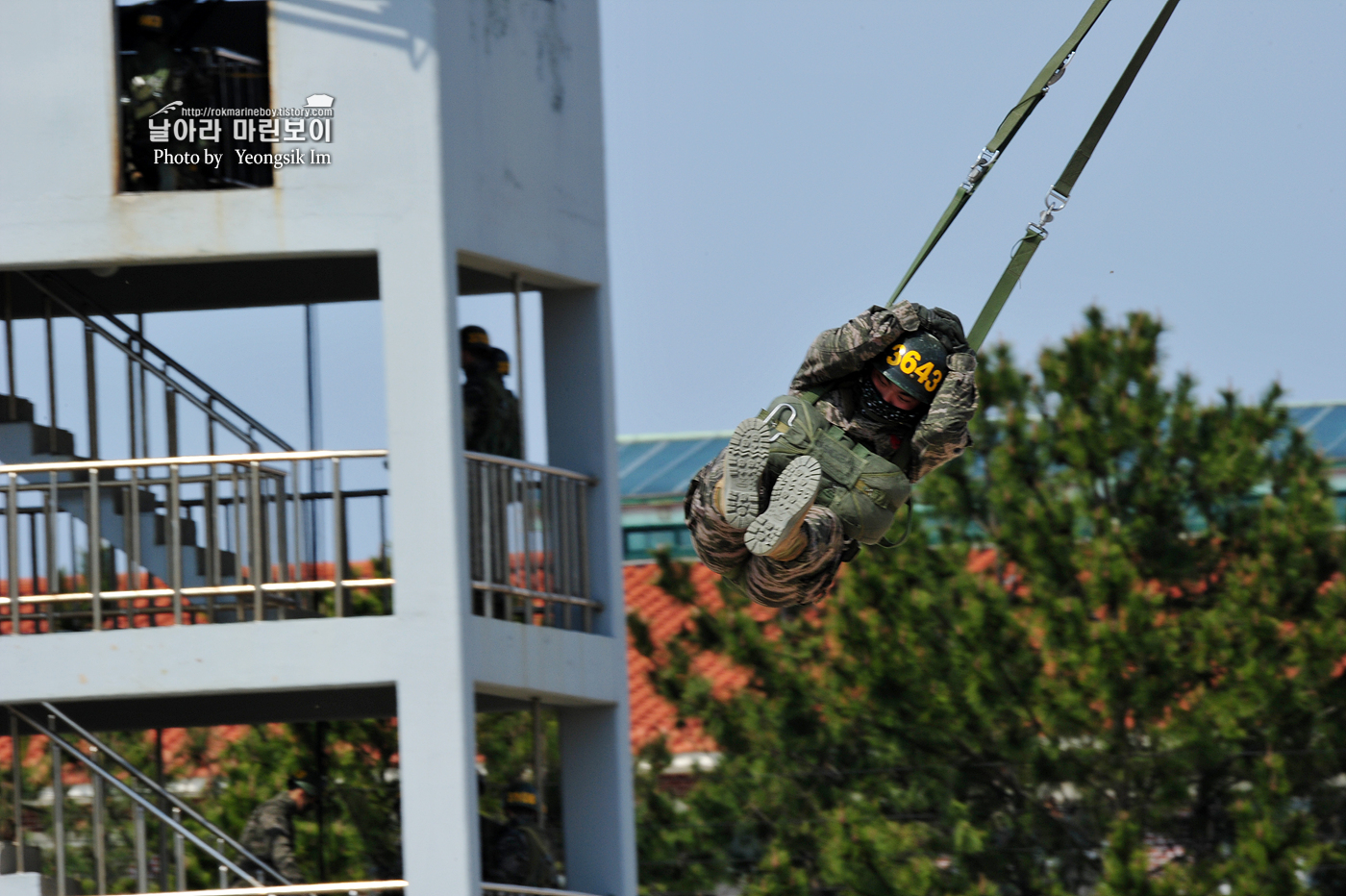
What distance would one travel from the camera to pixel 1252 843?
22.0m

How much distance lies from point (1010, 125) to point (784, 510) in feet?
5.73

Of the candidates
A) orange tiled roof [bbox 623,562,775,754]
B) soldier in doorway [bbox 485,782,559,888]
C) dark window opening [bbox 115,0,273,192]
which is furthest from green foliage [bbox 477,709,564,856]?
dark window opening [bbox 115,0,273,192]

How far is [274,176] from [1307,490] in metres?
11.7

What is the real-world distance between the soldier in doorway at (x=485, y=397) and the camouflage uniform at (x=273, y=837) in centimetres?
296

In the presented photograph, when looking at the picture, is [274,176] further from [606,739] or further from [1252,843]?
[1252,843]

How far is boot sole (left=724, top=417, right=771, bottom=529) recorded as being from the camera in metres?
9.67

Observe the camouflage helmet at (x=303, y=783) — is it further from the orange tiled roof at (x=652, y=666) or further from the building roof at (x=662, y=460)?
the building roof at (x=662, y=460)

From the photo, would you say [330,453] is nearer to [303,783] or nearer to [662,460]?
[303,783]

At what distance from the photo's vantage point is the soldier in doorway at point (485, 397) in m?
16.2

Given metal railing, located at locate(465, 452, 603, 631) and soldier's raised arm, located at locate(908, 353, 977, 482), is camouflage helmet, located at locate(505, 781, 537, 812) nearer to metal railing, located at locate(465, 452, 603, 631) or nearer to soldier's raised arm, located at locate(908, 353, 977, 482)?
metal railing, located at locate(465, 452, 603, 631)

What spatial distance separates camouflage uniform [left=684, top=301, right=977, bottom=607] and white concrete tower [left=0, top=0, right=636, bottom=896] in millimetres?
5346

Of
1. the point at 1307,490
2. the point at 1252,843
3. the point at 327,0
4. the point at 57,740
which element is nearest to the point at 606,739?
the point at 57,740

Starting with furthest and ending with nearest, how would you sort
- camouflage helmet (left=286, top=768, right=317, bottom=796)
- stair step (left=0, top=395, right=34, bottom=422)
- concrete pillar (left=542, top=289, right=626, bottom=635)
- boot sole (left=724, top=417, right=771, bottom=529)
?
camouflage helmet (left=286, top=768, right=317, bottom=796)
concrete pillar (left=542, top=289, right=626, bottom=635)
stair step (left=0, top=395, right=34, bottom=422)
boot sole (left=724, top=417, right=771, bottom=529)

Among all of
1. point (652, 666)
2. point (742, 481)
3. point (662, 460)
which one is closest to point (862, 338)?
point (742, 481)
